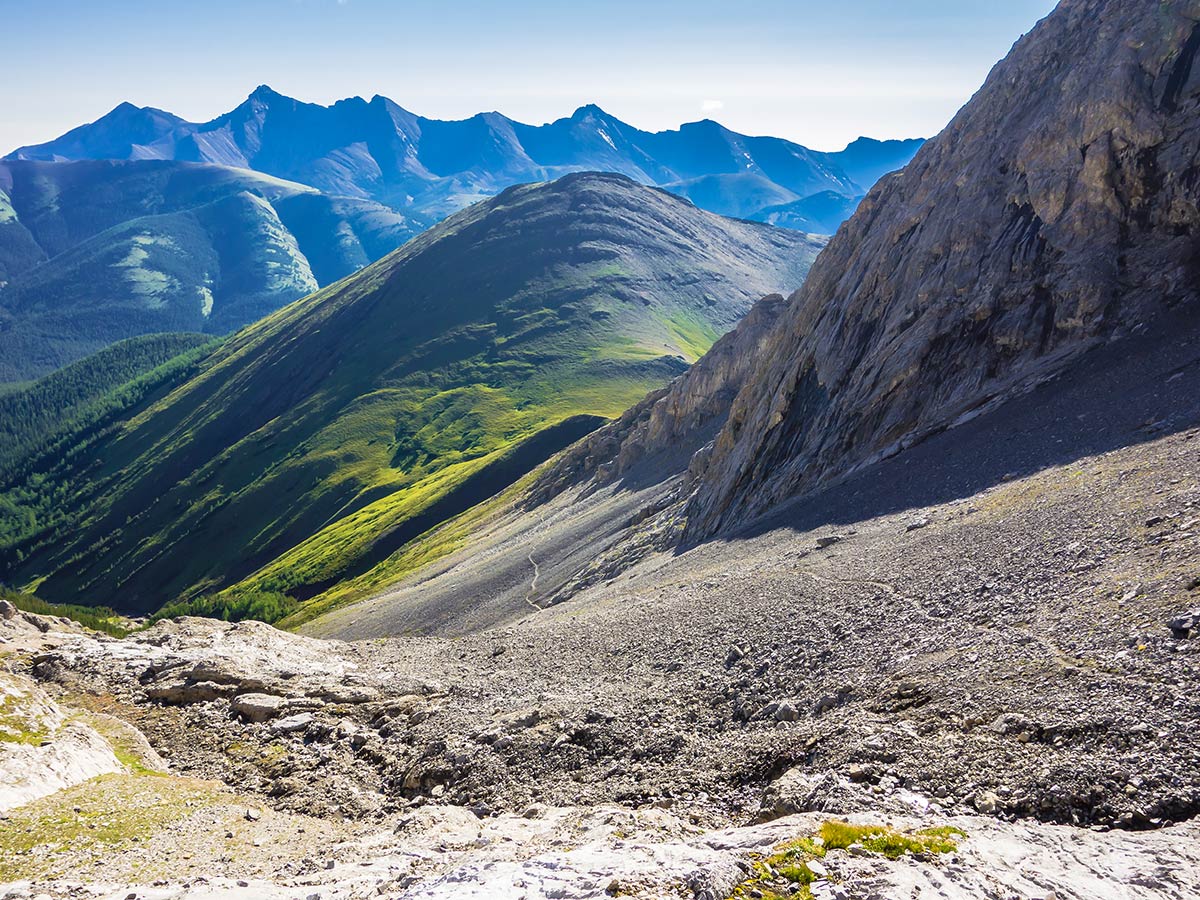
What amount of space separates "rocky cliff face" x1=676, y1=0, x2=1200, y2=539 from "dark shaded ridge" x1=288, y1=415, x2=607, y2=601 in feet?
352

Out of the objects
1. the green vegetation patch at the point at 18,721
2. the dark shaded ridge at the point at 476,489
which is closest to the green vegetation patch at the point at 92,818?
the green vegetation patch at the point at 18,721

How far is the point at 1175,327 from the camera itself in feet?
163

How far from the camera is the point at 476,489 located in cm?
17912

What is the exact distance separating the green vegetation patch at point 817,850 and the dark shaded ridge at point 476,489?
15259 centimetres

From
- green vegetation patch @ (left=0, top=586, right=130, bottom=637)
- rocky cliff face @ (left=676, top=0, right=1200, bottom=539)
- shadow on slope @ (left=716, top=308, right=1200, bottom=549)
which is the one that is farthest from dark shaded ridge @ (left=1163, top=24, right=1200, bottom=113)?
green vegetation patch @ (left=0, top=586, right=130, bottom=637)

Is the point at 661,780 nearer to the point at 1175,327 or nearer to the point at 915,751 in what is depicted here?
the point at 915,751

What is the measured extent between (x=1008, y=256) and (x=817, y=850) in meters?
54.2

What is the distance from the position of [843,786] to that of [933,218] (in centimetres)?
5635

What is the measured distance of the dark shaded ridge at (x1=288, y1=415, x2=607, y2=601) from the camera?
166 metres

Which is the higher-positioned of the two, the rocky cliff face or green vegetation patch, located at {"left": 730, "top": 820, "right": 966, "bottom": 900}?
the rocky cliff face

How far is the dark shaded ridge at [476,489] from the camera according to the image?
16638 centimetres

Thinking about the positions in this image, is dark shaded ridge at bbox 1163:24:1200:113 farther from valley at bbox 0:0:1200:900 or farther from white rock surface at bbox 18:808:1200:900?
white rock surface at bbox 18:808:1200:900

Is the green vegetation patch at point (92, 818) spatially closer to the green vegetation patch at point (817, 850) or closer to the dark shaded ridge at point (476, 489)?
the green vegetation patch at point (817, 850)

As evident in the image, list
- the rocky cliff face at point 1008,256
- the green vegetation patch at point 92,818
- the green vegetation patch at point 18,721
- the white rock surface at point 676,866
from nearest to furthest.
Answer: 1. the white rock surface at point 676,866
2. the green vegetation patch at point 92,818
3. the green vegetation patch at point 18,721
4. the rocky cliff face at point 1008,256
